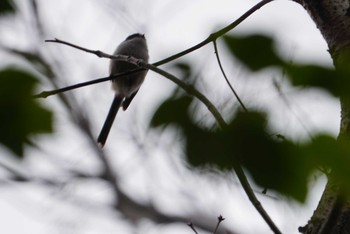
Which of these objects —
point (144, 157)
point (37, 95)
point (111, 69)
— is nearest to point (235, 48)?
point (37, 95)

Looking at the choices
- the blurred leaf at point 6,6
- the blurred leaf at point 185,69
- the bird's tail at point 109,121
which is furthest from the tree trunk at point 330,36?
the bird's tail at point 109,121

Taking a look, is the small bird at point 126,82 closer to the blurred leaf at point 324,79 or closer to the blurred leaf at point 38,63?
the blurred leaf at point 38,63

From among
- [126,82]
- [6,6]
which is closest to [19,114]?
[6,6]

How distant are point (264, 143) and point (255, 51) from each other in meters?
0.08

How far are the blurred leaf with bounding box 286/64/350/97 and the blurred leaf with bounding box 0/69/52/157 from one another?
0.22 metres

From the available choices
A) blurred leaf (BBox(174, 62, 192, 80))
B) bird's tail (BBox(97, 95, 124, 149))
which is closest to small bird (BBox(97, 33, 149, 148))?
bird's tail (BBox(97, 95, 124, 149))

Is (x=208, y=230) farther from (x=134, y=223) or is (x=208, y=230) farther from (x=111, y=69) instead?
(x=111, y=69)

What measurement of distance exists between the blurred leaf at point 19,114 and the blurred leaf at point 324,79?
218mm

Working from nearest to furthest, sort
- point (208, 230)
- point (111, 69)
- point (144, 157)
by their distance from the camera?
1. point (111, 69)
2. point (208, 230)
3. point (144, 157)

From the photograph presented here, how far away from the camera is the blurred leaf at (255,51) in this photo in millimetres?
498

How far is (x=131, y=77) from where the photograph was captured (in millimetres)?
4062

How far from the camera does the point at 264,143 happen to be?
47 centimetres

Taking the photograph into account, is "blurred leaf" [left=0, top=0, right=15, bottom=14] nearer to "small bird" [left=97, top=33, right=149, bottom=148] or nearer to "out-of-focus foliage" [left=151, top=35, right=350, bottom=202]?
"out-of-focus foliage" [left=151, top=35, right=350, bottom=202]

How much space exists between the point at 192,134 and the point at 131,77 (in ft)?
11.7
